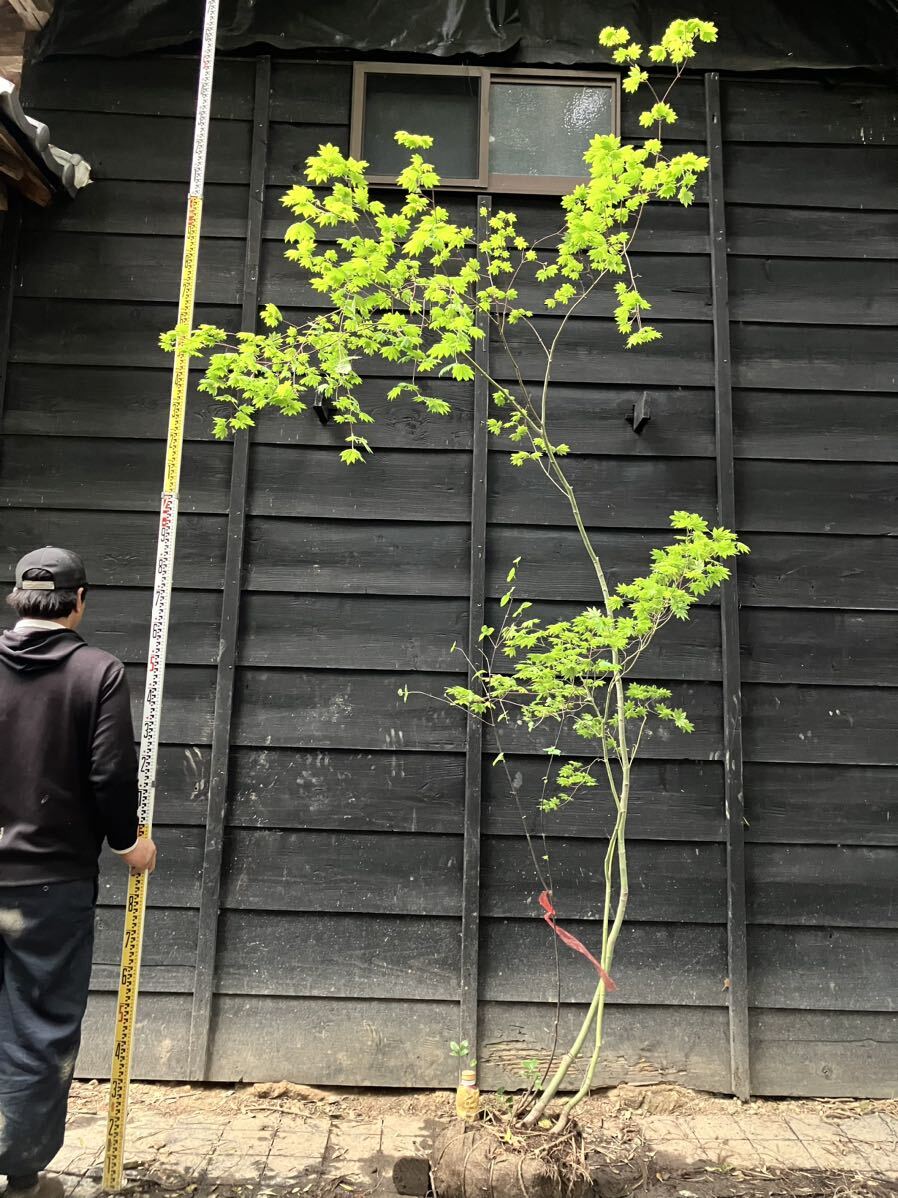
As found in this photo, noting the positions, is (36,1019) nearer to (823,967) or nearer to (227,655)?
(227,655)

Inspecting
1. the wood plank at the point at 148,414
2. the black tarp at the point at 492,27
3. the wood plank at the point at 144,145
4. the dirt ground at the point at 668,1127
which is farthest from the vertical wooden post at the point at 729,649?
the wood plank at the point at 144,145

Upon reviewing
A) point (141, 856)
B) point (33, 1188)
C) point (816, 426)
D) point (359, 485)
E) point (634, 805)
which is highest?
point (816, 426)

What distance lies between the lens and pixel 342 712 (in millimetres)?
3846

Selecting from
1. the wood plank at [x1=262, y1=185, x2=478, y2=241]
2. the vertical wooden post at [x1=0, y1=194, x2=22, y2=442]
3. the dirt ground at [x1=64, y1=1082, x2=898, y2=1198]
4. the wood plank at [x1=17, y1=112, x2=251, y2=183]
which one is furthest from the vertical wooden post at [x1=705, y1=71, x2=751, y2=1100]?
the vertical wooden post at [x1=0, y1=194, x2=22, y2=442]

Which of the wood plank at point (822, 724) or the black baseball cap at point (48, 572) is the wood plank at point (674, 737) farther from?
the black baseball cap at point (48, 572)

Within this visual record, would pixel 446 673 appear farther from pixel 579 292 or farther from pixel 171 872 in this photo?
pixel 579 292

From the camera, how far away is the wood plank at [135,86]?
13.6 feet

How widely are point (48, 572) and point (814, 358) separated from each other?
12.3 feet

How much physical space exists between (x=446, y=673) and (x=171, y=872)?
160cm

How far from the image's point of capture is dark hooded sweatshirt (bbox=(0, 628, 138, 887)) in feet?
8.13

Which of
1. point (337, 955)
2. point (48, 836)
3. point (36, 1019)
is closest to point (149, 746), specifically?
point (48, 836)

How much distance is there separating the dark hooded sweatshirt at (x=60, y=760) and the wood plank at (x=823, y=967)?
9.56 feet

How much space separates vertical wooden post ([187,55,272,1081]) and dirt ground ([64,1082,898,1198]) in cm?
31

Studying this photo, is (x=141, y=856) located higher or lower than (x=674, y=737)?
lower
